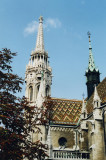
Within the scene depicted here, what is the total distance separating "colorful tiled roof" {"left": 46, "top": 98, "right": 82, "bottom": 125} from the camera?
29266mm

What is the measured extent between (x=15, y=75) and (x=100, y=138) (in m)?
12.7

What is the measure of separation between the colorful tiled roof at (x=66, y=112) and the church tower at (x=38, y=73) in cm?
464

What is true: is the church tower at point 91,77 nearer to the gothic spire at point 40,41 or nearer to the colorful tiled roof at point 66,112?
the colorful tiled roof at point 66,112

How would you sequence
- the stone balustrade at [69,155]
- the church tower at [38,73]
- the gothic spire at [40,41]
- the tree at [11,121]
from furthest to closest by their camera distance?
the gothic spire at [40,41] < the church tower at [38,73] < the stone balustrade at [69,155] < the tree at [11,121]

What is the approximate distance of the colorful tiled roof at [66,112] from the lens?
96.0ft

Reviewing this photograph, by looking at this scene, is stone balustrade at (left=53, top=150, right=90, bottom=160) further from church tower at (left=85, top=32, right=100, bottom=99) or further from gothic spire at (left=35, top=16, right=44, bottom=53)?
gothic spire at (left=35, top=16, right=44, bottom=53)

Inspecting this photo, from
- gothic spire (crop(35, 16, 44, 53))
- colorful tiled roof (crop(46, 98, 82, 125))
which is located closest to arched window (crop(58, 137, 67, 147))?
colorful tiled roof (crop(46, 98, 82, 125))

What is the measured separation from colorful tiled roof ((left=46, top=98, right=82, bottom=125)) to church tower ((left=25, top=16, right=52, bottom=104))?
464 centimetres

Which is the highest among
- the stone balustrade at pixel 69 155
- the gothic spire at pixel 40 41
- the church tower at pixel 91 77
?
the gothic spire at pixel 40 41

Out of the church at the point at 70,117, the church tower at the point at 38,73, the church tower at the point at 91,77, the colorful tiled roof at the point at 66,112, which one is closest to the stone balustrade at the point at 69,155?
the church at the point at 70,117

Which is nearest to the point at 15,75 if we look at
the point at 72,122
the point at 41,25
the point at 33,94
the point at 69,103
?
the point at 72,122

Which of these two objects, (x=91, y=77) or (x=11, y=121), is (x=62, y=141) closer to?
(x=91, y=77)

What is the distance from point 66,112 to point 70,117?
3.24ft

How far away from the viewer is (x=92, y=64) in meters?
37.5
